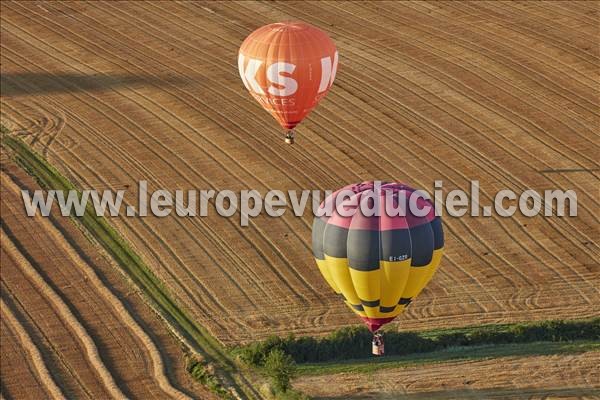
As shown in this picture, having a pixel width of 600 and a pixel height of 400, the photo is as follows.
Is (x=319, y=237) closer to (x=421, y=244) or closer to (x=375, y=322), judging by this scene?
(x=421, y=244)

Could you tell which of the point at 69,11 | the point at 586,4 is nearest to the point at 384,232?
the point at 586,4

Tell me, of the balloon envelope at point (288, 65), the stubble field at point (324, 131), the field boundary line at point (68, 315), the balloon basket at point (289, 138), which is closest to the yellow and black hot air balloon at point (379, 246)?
the stubble field at point (324, 131)

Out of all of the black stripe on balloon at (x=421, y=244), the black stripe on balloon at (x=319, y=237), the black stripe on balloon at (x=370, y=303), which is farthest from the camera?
the black stripe on balloon at (x=370, y=303)

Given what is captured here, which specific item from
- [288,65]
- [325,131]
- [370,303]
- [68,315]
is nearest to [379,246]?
[370,303]

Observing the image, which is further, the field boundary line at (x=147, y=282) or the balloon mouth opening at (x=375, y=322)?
the field boundary line at (x=147, y=282)

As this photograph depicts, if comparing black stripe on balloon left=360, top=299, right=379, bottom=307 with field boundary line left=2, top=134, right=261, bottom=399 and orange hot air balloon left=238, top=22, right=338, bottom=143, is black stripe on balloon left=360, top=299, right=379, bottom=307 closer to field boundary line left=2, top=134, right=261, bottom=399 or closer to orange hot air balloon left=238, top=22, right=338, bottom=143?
field boundary line left=2, top=134, right=261, bottom=399

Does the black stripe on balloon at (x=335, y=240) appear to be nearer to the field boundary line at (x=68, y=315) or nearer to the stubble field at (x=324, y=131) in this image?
the stubble field at (x=324, y=131)
